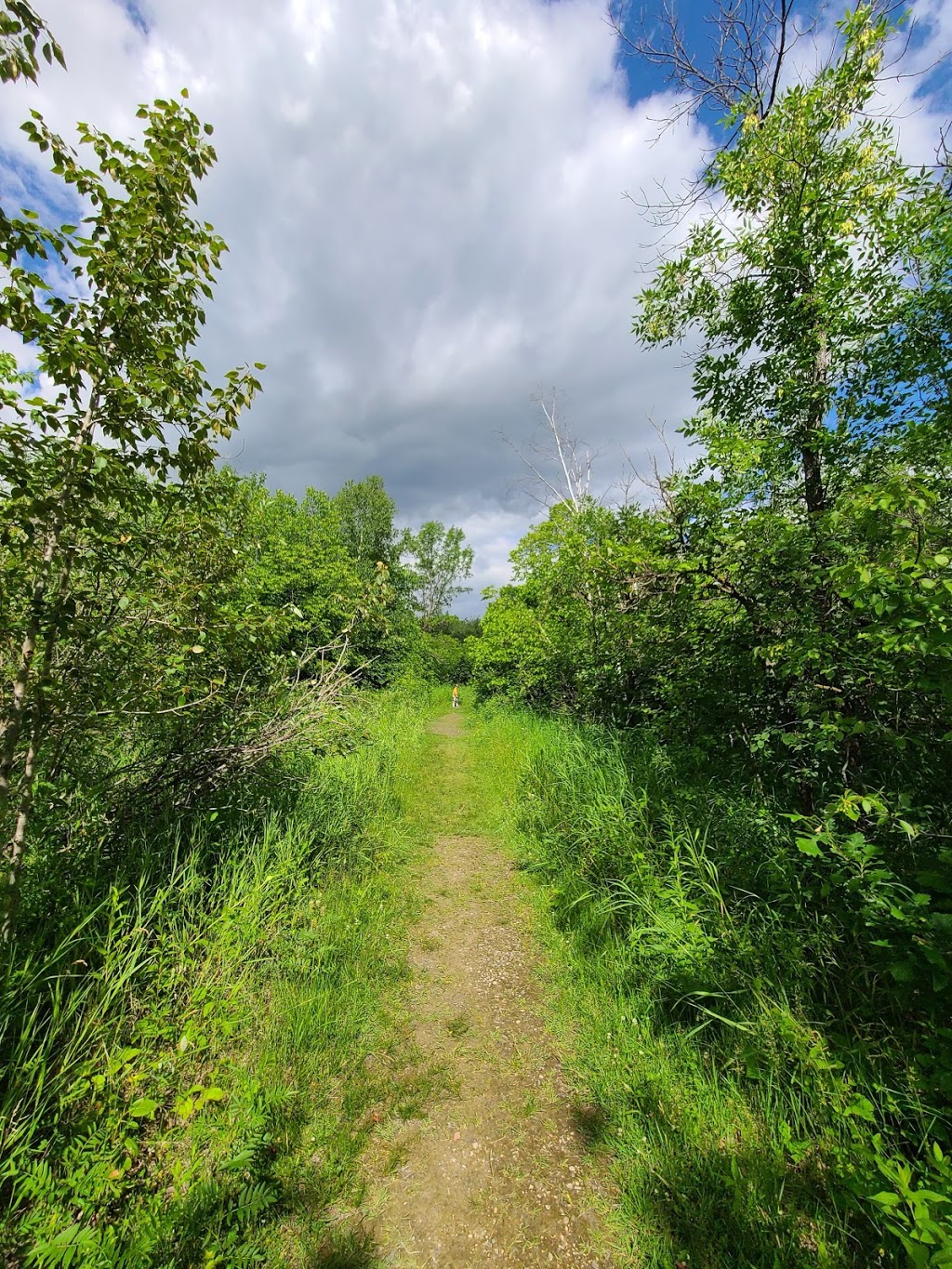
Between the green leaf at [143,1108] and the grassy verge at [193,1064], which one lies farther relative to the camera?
the green leaf at [143,1108]

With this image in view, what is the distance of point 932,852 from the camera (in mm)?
2318

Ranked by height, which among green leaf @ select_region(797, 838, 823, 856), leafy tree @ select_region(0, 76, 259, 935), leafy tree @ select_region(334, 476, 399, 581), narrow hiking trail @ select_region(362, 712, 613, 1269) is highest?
leafy tree @ select_region(334, 476, 399, 581)

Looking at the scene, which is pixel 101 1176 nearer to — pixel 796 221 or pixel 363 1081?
pixel 363 1081

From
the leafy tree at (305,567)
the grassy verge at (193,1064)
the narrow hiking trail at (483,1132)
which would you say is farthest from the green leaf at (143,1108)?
the leafy tree at (305,567)

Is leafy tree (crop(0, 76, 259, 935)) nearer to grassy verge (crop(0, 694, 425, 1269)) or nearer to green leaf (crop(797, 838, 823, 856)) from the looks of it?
grassy verge (crop(0, 694, 425, 1269))

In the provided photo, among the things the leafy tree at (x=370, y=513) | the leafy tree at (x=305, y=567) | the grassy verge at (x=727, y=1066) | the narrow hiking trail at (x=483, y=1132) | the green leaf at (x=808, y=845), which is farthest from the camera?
the leafy tree at (x=370, y=513)

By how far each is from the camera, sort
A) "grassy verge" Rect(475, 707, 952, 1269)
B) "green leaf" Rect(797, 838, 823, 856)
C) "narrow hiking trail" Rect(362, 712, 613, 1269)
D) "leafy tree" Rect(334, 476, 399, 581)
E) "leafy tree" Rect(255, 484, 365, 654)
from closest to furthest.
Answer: "grassy verge" Rect(475, 707, 952, 1269) < "narrow hiking trail" Rect(362, 712, 613, 1269) < "green leaf" Rect(797, 838, 823, 856) < "leafy tree" Rect(255, 484, 365, 654) < "leafy tree" Rect(334, 476, 399, 581)

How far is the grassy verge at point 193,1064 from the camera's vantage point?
167 cm

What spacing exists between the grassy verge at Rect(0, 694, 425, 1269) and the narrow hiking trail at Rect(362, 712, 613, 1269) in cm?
21

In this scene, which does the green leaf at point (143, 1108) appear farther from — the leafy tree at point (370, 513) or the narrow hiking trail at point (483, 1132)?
the leafy tree at point (370, 513)

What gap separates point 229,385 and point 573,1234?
4.29 metres

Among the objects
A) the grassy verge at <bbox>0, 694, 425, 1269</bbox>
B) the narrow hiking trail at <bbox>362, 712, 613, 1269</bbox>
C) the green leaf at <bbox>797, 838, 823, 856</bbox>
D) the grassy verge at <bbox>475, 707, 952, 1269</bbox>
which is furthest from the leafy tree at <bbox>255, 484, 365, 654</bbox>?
the green leaf at <bbox>797, 838, 823, 856</bbox>

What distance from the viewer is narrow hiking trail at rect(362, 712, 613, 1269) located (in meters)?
1.84

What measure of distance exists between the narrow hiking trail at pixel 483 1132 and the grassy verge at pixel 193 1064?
208 mm
